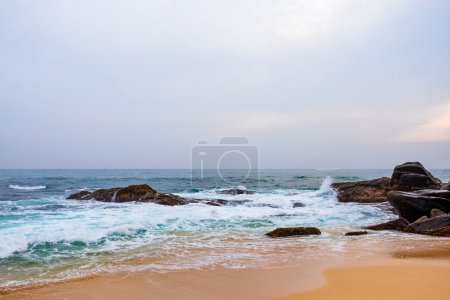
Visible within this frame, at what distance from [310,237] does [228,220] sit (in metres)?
4.23

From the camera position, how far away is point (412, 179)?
18219mm

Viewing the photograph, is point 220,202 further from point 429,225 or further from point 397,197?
point 429,225

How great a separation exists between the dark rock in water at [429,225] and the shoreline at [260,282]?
3.96 m

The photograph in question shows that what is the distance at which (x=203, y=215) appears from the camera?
44.1ft

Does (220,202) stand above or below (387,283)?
below

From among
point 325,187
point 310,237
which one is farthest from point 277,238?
point 325,187

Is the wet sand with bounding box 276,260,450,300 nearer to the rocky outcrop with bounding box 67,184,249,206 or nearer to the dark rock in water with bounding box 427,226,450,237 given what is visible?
the dark rock in water with bounding box 427,226,450,237

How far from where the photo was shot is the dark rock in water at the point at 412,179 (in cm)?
1789

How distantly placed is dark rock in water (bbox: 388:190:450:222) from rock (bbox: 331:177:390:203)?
26.0 ft

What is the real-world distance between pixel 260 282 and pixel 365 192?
18.1m

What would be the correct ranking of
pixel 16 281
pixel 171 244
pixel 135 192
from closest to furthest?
pixel 16 281 < pixel 171 244 < pixel 135 192

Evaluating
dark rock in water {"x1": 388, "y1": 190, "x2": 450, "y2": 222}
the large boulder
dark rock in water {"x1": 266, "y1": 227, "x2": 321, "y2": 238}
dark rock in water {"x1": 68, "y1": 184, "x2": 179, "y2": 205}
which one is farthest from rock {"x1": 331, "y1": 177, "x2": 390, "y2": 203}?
dark rock in water {"x1": 266, "y1": 227, "x2": 321, "y2": 238}

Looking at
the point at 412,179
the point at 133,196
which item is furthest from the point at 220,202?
the point at 412,179

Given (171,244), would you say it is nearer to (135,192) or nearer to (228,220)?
(228,220)
